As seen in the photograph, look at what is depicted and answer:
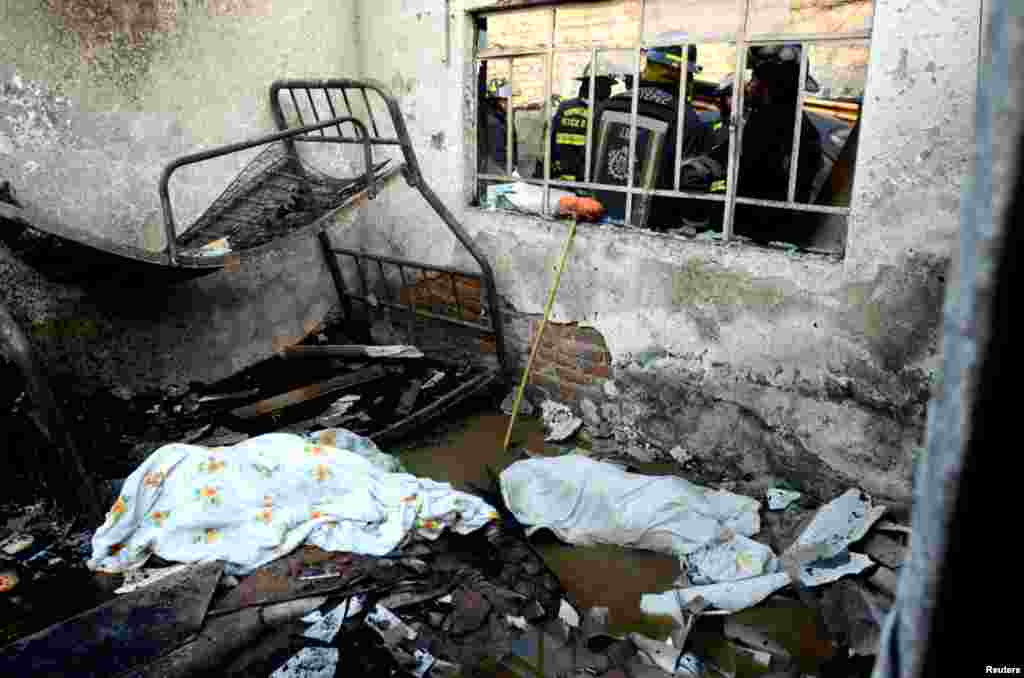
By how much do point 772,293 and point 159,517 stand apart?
303 centimetres

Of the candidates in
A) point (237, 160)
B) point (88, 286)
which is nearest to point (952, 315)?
point (88, 286)

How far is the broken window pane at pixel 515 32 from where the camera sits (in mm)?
4189

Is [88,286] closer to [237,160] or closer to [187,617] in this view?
[237,160]

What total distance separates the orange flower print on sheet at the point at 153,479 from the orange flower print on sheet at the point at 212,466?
0.16m

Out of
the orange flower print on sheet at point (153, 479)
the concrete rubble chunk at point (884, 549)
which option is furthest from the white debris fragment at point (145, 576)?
the concrete rubble chunk at point (884, 549)

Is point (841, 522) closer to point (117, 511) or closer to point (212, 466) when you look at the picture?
point (212, 466)

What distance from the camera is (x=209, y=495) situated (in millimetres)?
3055

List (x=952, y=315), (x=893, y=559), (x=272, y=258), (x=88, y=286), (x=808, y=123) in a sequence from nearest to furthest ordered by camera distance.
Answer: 1. (x=952, y=315)
2. (x=893, y=559)
3. (x=808, y=123)
4. (x=88, y=286)
5. (x=272, y=258)

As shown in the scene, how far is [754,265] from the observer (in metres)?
3.50

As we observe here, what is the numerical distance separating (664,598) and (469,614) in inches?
31.9

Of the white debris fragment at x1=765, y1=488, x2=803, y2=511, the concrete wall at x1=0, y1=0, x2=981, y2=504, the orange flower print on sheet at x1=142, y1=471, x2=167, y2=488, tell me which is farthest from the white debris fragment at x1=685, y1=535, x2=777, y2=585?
the orange flower print on sheet at x1=142, y1=471, x2=167, y2=488

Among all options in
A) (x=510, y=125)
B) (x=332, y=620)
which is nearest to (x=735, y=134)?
(x=510, y=125)

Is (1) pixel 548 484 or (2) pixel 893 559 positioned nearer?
(2) pixel 893 559

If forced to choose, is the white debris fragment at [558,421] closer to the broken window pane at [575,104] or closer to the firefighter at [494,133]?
the broken window pane at [575,104]
